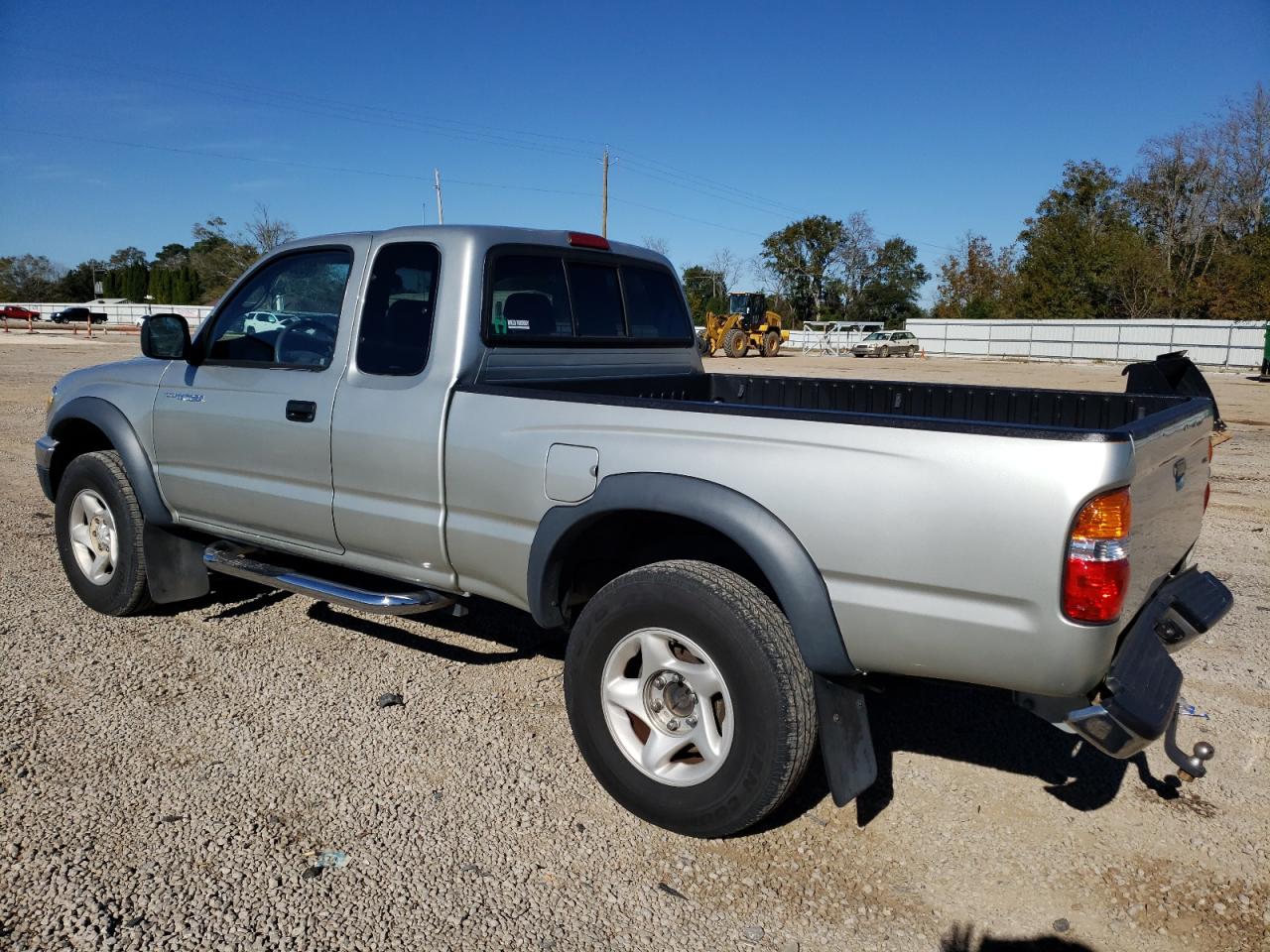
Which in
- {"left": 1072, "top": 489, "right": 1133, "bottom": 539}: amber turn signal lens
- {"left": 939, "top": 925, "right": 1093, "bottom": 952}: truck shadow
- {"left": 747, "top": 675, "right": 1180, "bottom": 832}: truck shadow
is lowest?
{"left": 939, "top": 925, "right": 1093, "bottom": 952}: truck shadow

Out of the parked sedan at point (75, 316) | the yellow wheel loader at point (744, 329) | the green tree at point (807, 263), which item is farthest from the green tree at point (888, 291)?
the parked sedan at point (75, 316)

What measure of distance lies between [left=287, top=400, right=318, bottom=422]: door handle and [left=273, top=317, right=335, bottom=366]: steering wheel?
187mm

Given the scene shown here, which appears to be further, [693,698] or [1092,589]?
[693,698]

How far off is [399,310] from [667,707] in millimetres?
1971

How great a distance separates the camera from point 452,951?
2.60m

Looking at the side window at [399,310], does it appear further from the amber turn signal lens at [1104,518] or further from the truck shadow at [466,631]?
the amber turn signal lens at [1104,518]

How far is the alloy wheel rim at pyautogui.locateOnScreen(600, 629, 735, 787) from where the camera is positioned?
10.00 feet

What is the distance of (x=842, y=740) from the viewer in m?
2.89

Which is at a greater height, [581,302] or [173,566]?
[581,302]

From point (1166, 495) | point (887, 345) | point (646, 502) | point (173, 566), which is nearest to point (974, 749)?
point (1166, 495)

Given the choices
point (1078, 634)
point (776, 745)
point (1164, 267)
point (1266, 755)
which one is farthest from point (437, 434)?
point (1164, 267)

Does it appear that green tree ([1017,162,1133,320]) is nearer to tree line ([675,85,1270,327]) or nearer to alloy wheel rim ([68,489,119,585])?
tree line ([675,85,1270,327])

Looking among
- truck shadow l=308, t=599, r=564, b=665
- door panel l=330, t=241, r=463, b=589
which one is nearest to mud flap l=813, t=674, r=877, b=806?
door panel l=330, t=241, r=463, b=589

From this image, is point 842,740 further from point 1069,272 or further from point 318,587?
point 1069,272
